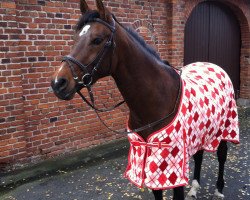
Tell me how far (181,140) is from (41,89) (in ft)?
9.28

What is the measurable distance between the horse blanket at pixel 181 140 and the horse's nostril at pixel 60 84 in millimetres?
888

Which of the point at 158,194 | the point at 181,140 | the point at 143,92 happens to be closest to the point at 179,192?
the point at 158,194

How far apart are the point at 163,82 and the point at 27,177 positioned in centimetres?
266

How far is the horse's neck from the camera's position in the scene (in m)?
2.48

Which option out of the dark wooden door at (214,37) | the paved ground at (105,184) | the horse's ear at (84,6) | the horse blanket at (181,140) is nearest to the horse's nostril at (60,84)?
the horse's ear at (84,6)

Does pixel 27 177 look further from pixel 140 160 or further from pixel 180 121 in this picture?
pixel 180 121

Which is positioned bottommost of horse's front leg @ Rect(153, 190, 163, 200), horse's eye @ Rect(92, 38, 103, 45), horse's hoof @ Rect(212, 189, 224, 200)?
horse's hoof @ Rect(212, 189, 224, 200)

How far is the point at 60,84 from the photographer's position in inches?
84.6

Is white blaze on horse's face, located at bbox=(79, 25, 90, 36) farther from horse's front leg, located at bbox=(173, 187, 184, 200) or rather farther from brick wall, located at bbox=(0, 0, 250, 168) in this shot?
brick wall, located at bbox=(0, 0, 250, 168)

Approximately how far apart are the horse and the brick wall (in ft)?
7.23

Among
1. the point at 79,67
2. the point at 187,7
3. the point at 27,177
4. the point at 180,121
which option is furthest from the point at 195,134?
the point at 187,7

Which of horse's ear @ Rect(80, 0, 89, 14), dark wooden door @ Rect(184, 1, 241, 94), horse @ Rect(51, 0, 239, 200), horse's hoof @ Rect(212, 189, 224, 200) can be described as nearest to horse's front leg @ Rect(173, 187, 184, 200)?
horse @ Rect(51, 0, 239, 200)

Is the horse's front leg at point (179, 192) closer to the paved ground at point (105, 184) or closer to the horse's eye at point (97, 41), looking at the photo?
the paved ground at point (105, 184)

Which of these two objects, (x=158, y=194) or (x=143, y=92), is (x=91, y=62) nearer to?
(x=143, y=92)
